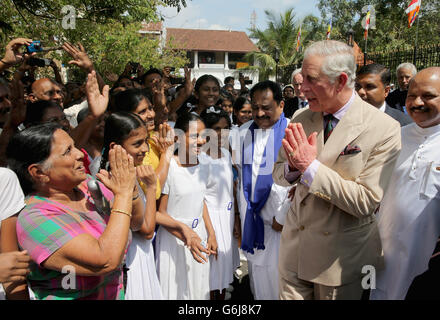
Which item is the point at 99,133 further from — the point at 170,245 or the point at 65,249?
the point at 65,249

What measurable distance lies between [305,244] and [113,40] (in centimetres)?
1244

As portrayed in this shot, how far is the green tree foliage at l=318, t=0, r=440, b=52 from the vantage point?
21.0 meters

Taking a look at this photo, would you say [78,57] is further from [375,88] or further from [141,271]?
[375,88]

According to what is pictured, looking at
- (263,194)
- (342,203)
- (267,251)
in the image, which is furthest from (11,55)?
(342,203)

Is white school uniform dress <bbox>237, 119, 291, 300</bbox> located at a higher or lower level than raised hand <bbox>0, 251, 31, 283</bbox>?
lower

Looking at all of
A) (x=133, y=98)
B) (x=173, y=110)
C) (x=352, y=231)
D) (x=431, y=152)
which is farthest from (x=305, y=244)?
(x=173, y=110)

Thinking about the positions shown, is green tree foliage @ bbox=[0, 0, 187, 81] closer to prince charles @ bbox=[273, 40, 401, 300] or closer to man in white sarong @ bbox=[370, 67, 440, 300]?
prince charles @ bbox=[273, 40, 401, 300]

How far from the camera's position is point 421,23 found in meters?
21.5

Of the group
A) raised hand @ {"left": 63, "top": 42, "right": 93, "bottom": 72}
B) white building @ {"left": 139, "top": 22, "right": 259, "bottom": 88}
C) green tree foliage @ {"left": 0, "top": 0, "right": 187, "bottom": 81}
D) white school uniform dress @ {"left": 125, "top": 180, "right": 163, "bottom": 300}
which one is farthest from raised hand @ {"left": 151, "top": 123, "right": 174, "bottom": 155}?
white building @ {"left": 139, "top": 22, "right": 259, "bottom": 88}

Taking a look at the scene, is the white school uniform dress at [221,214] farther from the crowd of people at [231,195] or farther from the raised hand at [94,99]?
the raised hand at [94,99]

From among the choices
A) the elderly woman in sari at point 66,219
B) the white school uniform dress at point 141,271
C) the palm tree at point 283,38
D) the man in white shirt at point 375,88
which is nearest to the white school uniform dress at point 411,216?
the man in white shirt at point 375,88

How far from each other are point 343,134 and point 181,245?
1.61 meters

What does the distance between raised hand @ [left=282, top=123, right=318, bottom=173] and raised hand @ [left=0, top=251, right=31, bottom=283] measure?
1399 millimetres

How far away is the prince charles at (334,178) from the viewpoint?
6.08 feet
